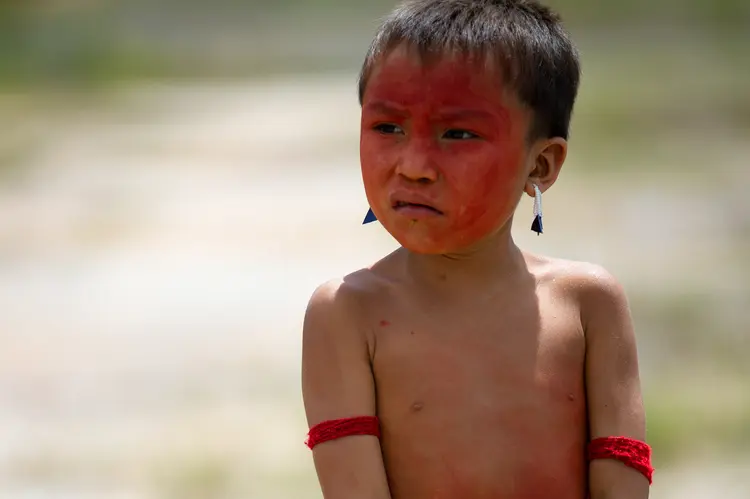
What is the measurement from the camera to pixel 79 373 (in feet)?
13.8

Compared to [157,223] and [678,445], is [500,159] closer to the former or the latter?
[678,445]

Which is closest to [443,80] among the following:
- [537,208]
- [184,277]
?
[537,208]

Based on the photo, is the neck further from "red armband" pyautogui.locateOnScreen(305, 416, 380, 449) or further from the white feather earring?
"red armband" pyautogui.locateOnScreen(305, 416, 380, 449)

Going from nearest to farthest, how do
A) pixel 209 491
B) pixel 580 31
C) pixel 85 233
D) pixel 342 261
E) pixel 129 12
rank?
pixel 209 491 < pixel 342 261 < pixel 85 233 < pixel 580 31 < pixel 129 12

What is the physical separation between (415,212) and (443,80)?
215 mm

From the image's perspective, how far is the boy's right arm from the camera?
2.10m

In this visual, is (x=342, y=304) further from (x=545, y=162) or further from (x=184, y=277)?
(x=184, y=277)

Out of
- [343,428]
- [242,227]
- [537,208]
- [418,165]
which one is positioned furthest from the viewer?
[242,227]

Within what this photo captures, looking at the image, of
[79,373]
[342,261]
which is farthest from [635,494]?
[342,261]

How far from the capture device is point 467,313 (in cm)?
218

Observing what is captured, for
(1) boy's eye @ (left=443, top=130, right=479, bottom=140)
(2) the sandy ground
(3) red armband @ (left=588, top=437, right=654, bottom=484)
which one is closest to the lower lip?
(1) boy's eye @ (left=443, top=130, right=479, bottom=140)

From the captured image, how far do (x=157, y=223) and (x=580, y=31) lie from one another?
376cm

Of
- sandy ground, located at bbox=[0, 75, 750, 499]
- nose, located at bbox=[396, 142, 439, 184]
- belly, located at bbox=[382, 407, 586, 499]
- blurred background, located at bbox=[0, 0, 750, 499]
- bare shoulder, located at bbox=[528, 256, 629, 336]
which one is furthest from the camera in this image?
blurred background, located at bbox=[0, 0, 750, 499]

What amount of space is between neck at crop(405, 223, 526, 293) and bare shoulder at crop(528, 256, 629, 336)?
10 centimetres
